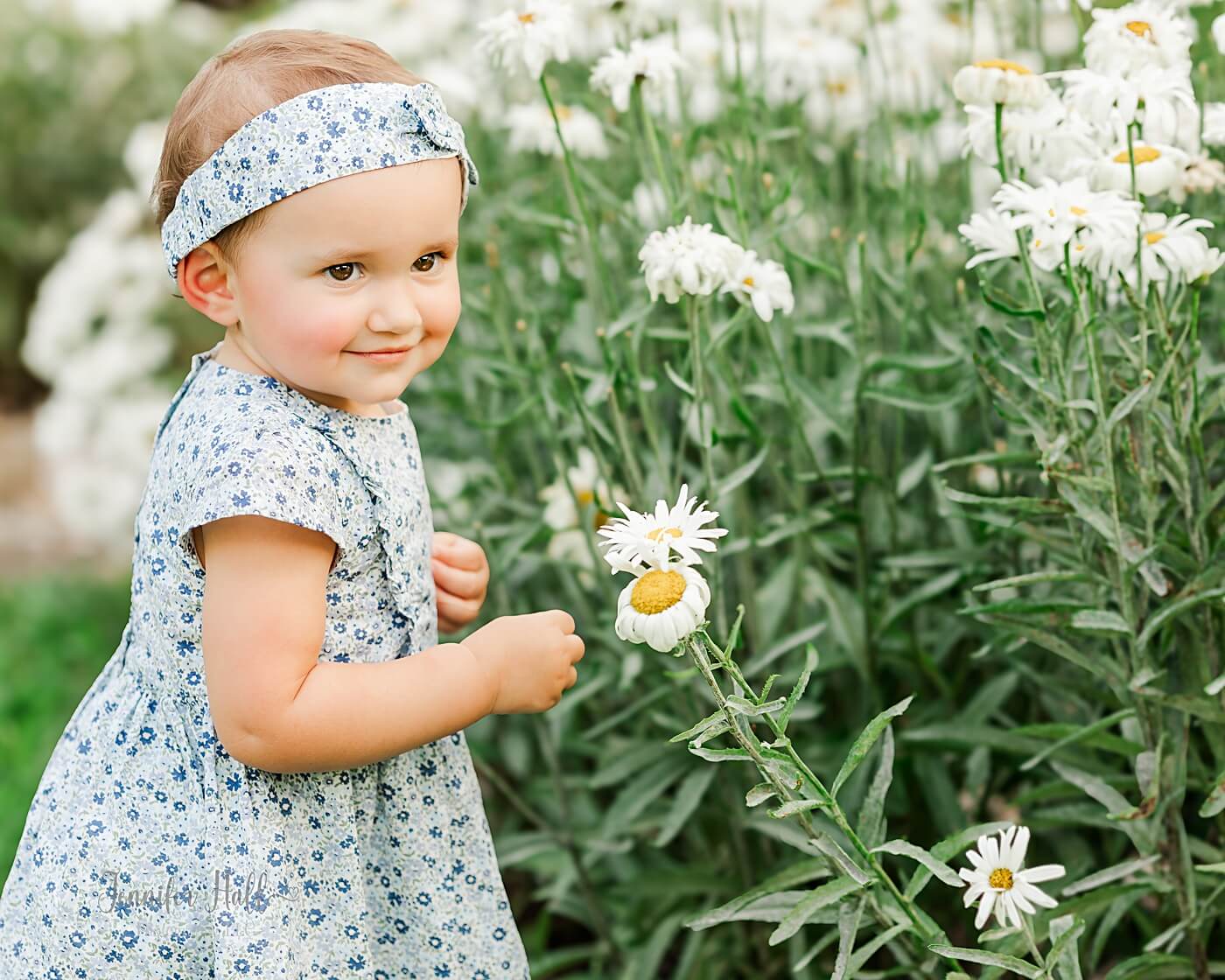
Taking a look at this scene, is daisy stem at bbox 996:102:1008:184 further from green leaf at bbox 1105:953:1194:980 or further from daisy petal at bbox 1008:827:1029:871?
green leaf at bbox 1105:953:1194:980

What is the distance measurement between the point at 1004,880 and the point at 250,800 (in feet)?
2.30

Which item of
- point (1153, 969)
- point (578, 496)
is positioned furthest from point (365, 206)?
point (1153, 969)

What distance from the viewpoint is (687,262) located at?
1572mm

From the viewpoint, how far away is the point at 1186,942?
1.87 m

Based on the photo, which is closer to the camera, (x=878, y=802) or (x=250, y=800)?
(x=250, y=800)

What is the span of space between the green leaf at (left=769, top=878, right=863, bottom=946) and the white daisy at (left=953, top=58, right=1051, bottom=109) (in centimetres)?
80

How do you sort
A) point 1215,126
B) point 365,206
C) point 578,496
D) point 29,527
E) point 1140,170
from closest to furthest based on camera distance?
point 365,206, point 1140,170, point 1215,126, point 578,496, point 29,527

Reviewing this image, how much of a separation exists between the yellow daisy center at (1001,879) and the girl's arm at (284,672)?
21.6 inches

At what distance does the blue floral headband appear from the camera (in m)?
1.26

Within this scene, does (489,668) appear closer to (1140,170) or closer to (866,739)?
(866,739)

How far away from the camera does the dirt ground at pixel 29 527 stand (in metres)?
4.55

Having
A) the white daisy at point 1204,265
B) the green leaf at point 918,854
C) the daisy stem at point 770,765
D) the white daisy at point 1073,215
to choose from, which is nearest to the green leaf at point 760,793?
the daisy stem at point 770,765

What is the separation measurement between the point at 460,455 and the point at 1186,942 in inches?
57.8

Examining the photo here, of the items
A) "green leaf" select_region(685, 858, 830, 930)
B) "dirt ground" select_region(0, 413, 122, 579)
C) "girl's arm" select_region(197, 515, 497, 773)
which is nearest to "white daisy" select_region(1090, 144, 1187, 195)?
"green leaf" select_region(685, 858, 830, 930)
